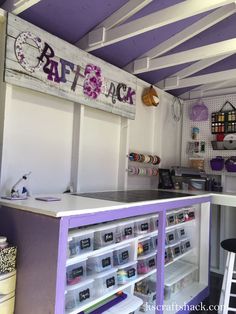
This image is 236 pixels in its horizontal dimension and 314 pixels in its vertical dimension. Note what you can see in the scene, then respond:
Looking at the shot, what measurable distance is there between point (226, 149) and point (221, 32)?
4.39ft

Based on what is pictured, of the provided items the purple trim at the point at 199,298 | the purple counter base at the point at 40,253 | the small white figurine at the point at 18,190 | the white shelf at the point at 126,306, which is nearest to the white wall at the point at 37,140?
the small white figurine at the point at 18,190

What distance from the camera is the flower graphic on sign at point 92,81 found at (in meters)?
2.16

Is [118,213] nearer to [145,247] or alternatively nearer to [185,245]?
[145,247]

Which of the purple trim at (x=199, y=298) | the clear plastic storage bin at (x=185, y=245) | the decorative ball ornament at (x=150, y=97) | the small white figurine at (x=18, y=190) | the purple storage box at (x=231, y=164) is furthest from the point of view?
the purple storage box at (x=231, y=164)

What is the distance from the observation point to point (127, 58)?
2527mm

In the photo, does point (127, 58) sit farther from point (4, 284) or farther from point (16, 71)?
point (4, 284)

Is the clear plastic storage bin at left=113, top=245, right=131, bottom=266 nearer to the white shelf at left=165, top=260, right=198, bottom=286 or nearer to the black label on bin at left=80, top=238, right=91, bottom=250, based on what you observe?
the black label on bin at left=80, top=238, right=91, bottom=250

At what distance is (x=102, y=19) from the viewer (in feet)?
6.63

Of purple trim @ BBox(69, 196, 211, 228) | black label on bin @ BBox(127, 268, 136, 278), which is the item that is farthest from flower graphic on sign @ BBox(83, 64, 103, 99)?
black label on bin @ BBox(127, 268, 136, 278)

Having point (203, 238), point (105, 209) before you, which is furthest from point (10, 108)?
point (203, 238)

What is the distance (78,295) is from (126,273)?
1.39 ft

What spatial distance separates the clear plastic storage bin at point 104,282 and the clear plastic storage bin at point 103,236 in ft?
0.58

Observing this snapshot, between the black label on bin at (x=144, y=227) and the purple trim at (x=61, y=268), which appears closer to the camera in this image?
the purple trim at (x=61, y=268)

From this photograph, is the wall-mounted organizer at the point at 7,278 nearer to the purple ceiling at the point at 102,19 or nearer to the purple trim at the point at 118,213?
the purple trim at the point at 118,213
